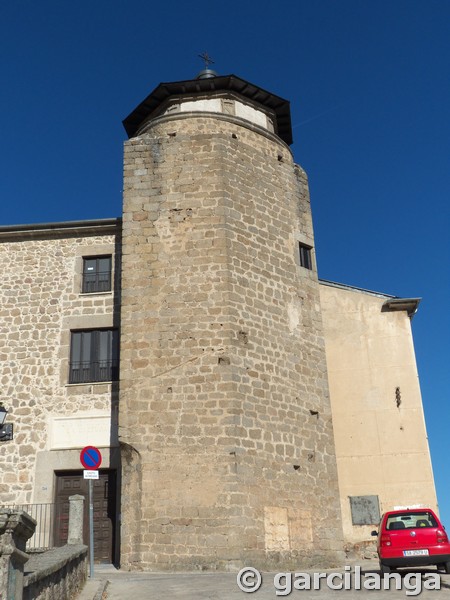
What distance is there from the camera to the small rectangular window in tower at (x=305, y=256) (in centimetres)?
1474

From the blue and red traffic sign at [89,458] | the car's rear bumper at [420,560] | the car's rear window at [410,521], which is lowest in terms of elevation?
the car's rear bumper at [420,560]

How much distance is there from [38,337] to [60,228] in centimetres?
260

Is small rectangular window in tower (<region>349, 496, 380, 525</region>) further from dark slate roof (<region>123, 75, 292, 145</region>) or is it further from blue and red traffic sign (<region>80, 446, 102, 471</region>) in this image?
dark slate roof (<region>123, 75, 292, 145</region>)

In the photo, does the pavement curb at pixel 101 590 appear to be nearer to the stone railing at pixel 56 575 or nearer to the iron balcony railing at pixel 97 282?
the stone railing at pixel 56 575

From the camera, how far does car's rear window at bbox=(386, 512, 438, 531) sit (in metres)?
10.0

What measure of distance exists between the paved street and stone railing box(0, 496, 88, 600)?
764 millimetres

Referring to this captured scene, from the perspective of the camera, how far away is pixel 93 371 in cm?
1385

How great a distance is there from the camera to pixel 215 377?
11992 millimetres

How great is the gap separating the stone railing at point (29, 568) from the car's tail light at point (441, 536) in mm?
5182

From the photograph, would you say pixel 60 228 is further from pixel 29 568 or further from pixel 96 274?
pixel 29 568

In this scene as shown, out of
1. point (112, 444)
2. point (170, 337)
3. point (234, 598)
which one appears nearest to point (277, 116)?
point (170, 337)

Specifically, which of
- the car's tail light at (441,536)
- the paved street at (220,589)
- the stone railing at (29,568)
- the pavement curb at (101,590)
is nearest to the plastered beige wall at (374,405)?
the paved street at (220,589)

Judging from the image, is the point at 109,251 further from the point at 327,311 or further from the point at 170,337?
the point at 327,311

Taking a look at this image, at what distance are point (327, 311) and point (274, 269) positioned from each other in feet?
11.7
